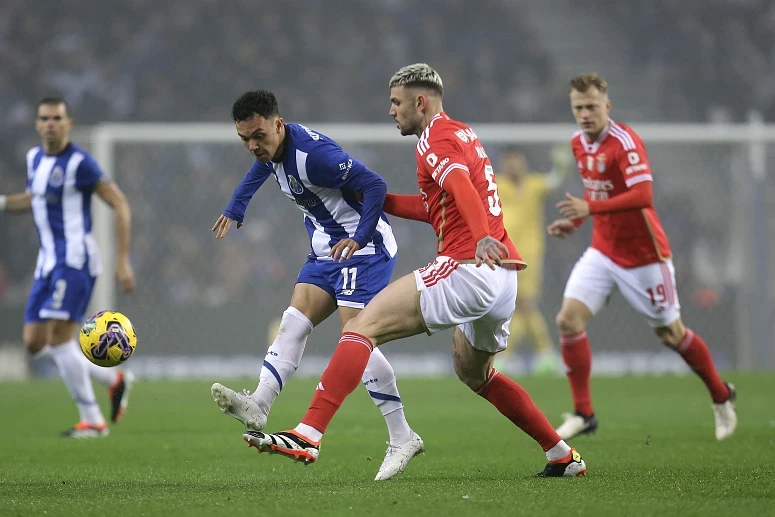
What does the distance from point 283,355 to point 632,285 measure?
9.59 ft

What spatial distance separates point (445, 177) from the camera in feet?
16.3

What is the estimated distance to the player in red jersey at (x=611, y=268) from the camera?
746cm

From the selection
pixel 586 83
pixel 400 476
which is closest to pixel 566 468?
pixel 400 476

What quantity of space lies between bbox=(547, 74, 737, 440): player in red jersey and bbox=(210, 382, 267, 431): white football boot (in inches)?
110

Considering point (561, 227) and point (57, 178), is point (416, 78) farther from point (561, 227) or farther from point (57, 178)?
point (57, 178)

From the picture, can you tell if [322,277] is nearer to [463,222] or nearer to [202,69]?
[463,222]

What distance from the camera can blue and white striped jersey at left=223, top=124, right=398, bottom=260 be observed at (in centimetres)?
568

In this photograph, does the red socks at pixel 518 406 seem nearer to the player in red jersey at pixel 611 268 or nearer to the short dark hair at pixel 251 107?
the short dark hair at pixel 251 107

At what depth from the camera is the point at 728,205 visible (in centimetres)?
1574


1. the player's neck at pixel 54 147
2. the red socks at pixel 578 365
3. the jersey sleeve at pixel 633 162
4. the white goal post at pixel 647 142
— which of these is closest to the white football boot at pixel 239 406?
the red socks at pixel 578 365

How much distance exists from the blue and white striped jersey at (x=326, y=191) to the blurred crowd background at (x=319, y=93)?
841 cm

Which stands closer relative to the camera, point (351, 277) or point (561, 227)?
point (351, 277)

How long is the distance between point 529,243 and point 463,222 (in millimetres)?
9390

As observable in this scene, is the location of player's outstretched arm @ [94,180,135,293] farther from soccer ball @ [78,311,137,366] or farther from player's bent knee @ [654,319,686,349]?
player's bent knee @ [654,319,686,349]
